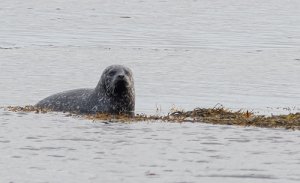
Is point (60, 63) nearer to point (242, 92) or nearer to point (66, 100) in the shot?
point (242, 92)

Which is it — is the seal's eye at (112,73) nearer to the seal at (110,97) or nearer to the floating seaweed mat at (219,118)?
the seal at (110,97)

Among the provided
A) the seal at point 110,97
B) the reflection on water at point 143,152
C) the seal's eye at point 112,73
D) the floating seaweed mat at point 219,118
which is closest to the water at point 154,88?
the reflection on water at point 143,152

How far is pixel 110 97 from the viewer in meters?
23.9

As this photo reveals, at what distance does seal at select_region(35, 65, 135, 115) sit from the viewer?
932 inches

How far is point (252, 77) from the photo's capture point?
1359 inches

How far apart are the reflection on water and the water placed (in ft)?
0.06

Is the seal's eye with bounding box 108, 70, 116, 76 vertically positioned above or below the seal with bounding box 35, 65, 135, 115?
above

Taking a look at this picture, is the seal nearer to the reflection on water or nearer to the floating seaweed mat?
the floating seaweed mat

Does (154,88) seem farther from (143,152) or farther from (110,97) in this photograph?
(143,152)

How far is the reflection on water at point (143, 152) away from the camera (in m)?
16.0

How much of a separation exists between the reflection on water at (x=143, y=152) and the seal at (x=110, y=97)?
1.82m

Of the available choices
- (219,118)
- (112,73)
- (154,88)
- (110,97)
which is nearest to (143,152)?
(219,118)

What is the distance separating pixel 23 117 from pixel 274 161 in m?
7.14

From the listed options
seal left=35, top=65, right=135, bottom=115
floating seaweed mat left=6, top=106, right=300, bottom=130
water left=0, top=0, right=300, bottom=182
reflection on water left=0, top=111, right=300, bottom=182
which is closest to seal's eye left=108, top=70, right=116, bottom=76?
seal left=35, top=65, right=135, bottom=115
